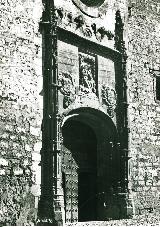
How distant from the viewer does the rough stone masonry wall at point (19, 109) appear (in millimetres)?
6906

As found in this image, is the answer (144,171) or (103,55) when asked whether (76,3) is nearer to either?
(103,55)

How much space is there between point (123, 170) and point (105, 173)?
0.39 m

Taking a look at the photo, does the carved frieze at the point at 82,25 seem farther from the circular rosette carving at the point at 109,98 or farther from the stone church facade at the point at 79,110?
the circular rosette carving at the point at 109,98

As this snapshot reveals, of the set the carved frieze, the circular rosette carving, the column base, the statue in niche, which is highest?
the carved frieze

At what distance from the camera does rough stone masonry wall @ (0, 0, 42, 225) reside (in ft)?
22.7

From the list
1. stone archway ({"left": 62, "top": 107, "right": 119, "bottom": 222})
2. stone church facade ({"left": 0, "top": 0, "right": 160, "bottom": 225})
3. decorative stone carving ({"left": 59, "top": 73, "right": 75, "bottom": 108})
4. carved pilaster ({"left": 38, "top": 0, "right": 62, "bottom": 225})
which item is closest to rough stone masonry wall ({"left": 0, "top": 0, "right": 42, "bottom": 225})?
stone church facade ({"left": 0, "top": 0, "right": 160, "bottom": 225})

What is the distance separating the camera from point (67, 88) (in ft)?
26.3

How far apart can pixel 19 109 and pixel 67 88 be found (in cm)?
120

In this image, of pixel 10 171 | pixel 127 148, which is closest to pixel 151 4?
pixel 127 148

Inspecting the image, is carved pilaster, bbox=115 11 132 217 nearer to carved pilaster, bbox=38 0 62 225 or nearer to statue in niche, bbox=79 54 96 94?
statue in niche, bbox=79 54 96 94

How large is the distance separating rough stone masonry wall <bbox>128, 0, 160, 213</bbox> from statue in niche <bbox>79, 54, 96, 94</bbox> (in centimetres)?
115

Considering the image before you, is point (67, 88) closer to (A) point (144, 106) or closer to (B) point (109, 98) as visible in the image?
(B) point (109, 98)

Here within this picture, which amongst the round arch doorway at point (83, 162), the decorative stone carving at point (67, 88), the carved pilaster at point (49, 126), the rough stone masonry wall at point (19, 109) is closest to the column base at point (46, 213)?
the carved pilaster at point (49, 126)

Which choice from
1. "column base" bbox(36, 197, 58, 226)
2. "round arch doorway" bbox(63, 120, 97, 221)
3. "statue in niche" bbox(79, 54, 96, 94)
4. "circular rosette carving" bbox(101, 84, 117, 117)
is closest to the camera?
"column base" bbox(36, 197, 58, 226)
